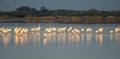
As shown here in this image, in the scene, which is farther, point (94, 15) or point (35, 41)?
point (94, 15)

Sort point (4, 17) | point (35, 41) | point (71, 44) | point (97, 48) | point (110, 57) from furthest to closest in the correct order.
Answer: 1. point (4, 17)
2. point (35, 41)
3. point (71, 44)
4. point (97, 48)
5. point (110, 57)

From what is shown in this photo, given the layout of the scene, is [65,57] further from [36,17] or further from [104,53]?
[36,17]

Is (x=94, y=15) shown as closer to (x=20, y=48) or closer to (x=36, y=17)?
(x=36, y=17)

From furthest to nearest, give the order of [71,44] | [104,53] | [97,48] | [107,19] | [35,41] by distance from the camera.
Result: [107,19], [35,41], [71,44], [97,48], [104,53]

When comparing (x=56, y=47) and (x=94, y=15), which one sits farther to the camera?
(x=94, y=15)

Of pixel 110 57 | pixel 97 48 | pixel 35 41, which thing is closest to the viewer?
pixel 110 57

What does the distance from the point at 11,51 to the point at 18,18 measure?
32.9m

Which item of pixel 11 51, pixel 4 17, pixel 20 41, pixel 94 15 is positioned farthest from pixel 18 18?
pixel 11 51

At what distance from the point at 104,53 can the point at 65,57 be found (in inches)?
52.1

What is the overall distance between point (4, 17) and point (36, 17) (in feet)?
10.4

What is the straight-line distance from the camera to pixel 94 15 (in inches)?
1670

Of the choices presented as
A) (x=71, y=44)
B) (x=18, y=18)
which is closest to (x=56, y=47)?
(x=71, y=44)

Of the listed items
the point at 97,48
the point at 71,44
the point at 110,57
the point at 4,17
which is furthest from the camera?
the point at 4,17

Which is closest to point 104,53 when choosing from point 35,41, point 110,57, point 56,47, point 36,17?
point 110,57
